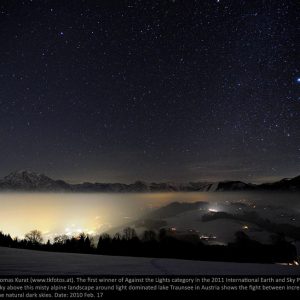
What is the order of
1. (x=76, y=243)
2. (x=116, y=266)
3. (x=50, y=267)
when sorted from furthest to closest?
(x=76, y=243) < (x=116, y=266) < (x=50, y=267)

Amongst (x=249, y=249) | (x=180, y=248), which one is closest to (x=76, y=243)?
(x=180, y=248)

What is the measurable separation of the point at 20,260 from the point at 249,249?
88423mm

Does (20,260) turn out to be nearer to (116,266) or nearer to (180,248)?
(116,266)
